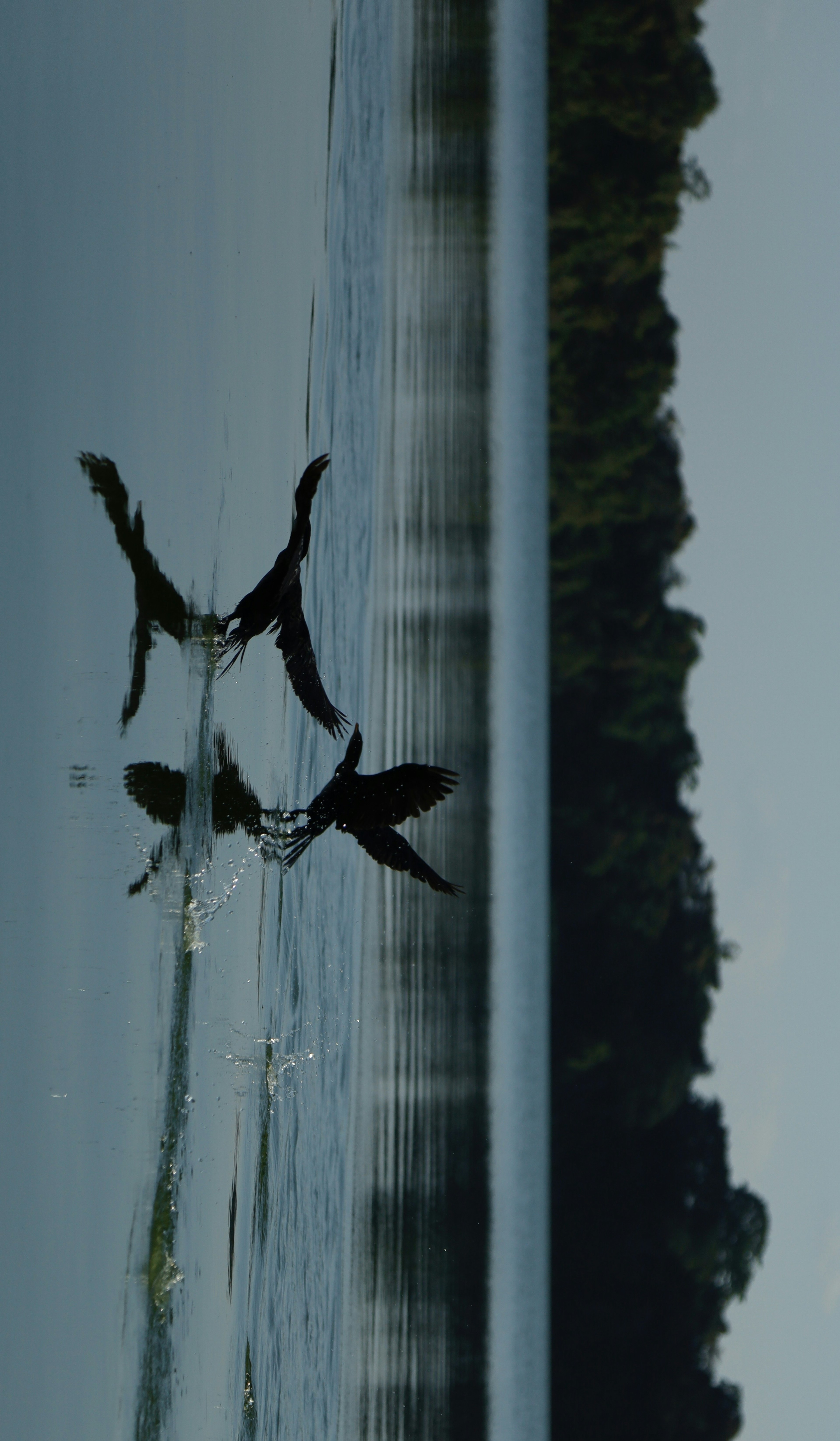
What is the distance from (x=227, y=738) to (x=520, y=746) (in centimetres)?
176

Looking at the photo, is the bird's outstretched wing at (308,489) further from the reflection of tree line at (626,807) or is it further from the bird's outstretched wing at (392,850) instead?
the reflection of tree line at (626,807)

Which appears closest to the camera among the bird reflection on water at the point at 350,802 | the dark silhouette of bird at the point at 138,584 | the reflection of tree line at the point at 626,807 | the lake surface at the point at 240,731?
the lake surface at the point at 240,731

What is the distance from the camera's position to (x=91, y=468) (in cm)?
80

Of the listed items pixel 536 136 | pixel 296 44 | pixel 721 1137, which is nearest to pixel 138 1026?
pixel 296 44

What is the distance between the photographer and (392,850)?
3.86 feet

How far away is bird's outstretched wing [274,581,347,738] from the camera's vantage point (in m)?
1.14

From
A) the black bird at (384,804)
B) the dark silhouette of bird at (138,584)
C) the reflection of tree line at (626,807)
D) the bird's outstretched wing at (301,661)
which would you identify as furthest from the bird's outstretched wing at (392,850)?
the reflection of tree line at (626,807)

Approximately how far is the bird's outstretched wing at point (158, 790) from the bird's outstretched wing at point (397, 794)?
0.18m

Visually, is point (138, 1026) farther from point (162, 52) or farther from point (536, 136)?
point (536, 136)

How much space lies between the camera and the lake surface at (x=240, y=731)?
2.37 feet

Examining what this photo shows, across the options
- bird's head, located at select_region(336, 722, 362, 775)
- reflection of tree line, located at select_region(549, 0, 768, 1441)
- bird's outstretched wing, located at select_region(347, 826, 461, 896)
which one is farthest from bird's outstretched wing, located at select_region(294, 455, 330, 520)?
reflection of tree line, located at select_region(549, 0, 768, 1441)

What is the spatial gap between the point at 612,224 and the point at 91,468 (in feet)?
8.25

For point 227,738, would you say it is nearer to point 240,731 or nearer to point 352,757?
point 240,731

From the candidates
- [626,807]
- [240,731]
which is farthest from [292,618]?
[626,807]
